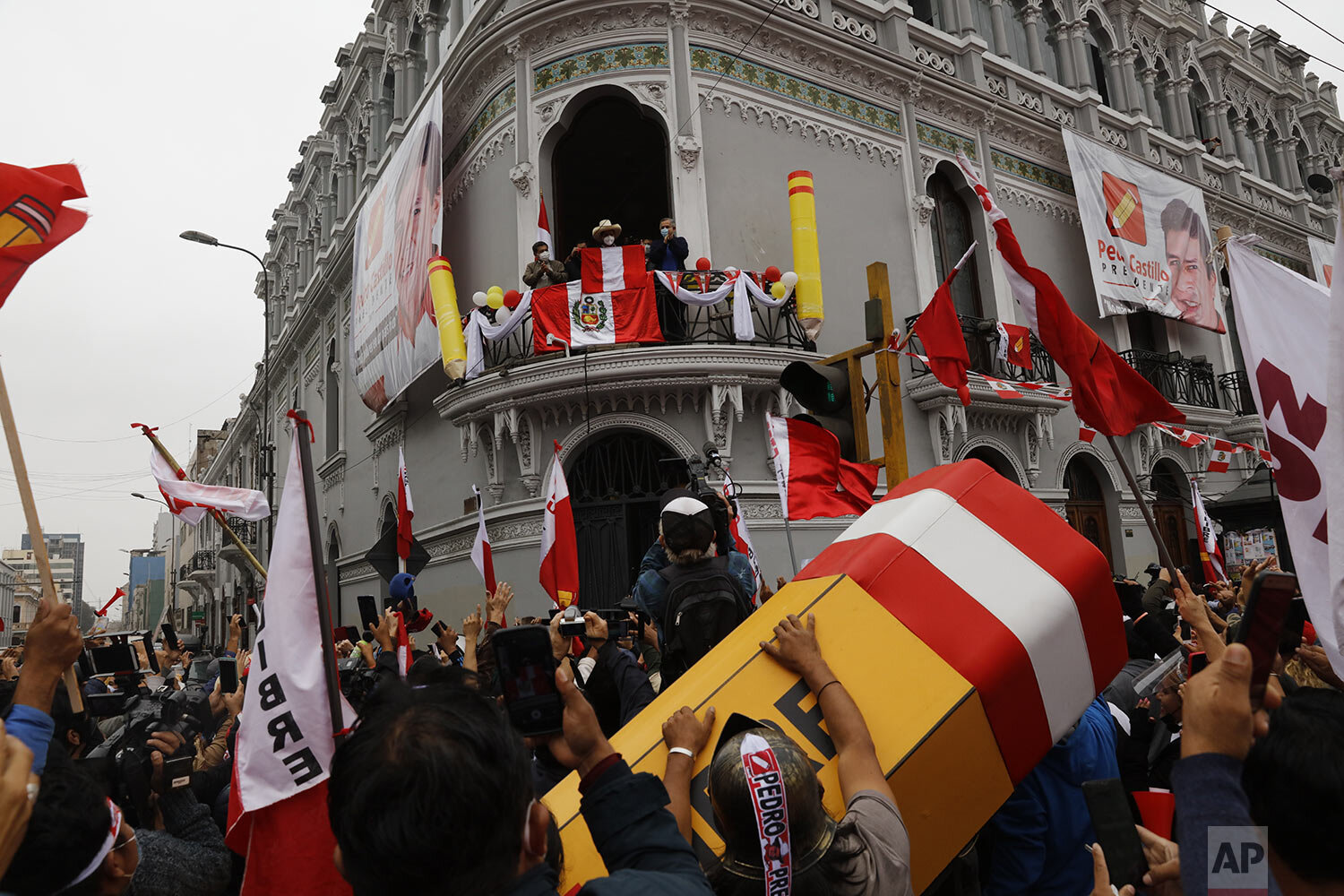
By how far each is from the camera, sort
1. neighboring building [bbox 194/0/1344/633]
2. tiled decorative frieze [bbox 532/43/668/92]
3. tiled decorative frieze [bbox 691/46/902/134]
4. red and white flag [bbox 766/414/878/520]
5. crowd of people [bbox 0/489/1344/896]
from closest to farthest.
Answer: crowd of people [bbox 0/489/1344/896] → red and white flag [bbox 766/414/878/520] → neighboring building [bbox 194/0/1344/633] → tiled decorative frieze [bbox 532/43/668/92] → tiled decorative frieze [bbox 691/46/902/134]

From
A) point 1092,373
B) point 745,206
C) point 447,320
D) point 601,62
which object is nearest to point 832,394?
point 1092,373

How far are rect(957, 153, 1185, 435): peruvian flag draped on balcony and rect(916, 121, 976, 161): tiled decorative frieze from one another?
415 inches

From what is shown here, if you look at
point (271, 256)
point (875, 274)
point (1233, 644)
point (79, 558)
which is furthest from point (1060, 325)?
point (79, 558)

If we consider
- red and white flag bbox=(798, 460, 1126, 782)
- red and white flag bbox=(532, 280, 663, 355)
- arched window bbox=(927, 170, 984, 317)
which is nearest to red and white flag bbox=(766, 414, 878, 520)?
red and white flag bbox=(798, 460, 1126, 782)

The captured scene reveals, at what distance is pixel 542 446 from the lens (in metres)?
11.8

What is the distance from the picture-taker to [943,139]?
15.1 m

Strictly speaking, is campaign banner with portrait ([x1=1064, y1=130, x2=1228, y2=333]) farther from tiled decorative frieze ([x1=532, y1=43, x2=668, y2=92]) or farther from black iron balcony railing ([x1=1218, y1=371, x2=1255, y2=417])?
tiled decorative frieze ([x1=532, y1=43, x2=668, y2=92])

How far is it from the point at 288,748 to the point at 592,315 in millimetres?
9035

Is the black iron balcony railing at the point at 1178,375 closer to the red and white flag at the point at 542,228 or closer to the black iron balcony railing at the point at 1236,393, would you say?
the black iron balcony railing at the point at 1236,393

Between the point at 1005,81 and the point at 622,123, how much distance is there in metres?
7.73

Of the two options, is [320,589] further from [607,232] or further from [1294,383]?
[607,232]

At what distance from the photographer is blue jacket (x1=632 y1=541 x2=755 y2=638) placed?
3.64 m

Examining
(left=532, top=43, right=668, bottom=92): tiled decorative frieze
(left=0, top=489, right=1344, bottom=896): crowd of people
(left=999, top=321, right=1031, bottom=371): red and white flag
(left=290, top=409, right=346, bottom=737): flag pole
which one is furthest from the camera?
(left=999, top=321, right=1031, bottom=371): red and white flag
